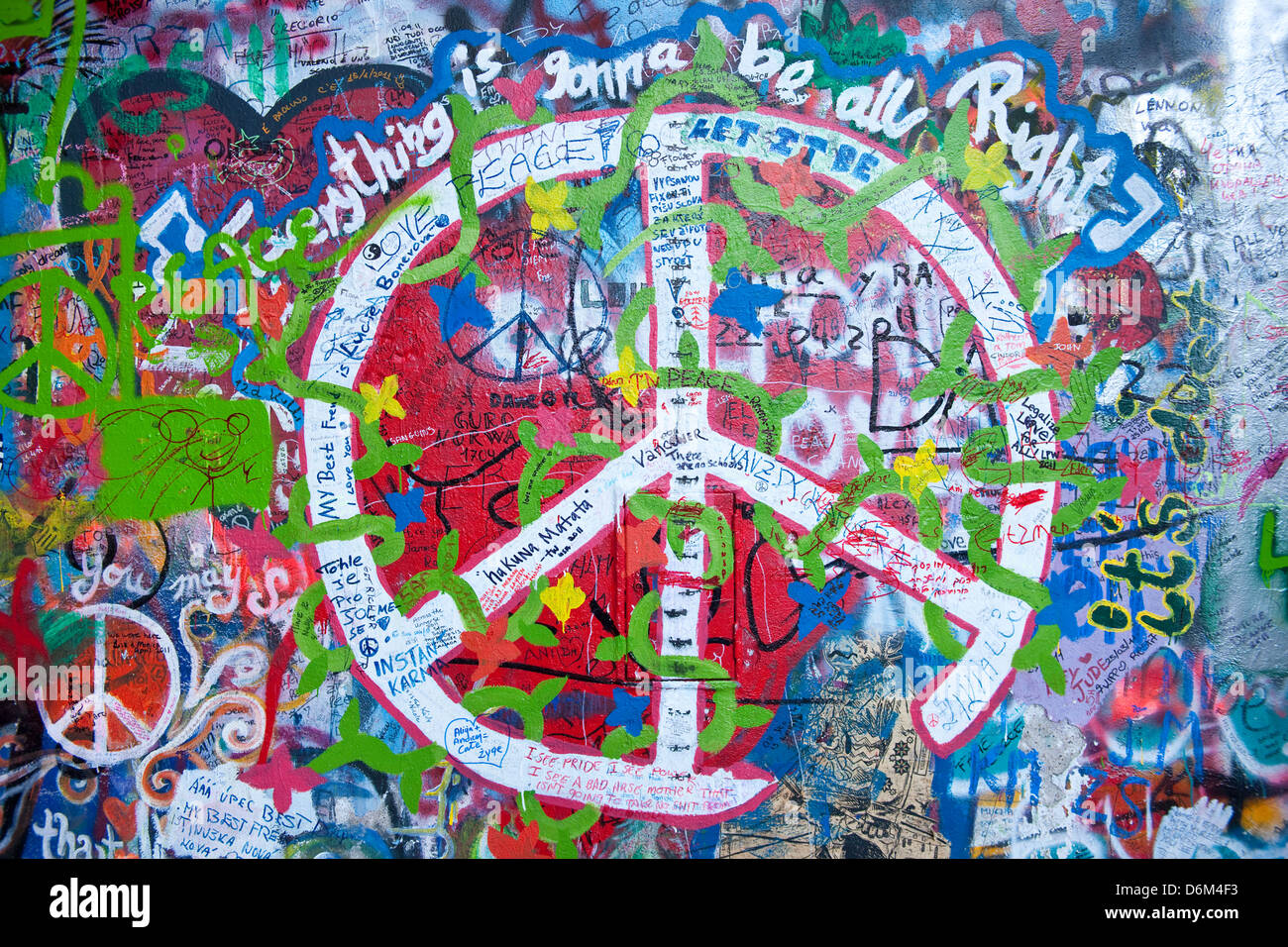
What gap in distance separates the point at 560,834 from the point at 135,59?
421 centimetres

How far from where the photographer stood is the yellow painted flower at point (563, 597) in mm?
3344

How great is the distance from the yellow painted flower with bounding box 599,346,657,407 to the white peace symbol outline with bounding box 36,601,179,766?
2469mm

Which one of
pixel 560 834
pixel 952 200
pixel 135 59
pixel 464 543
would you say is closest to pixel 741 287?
pixel 952 200

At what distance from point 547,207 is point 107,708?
3178 millimetres

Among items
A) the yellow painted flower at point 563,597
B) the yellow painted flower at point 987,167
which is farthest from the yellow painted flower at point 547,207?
the yellow painted flower at point 987,167

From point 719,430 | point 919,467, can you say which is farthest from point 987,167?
point 719,430

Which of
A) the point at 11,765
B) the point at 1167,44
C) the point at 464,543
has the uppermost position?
the point at 1167,44

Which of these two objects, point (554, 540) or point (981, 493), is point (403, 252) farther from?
point (981, 493)

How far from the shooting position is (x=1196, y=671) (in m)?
3.33

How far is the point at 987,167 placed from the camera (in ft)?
10.8

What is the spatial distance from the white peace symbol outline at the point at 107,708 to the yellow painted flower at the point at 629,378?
8.10 ft
